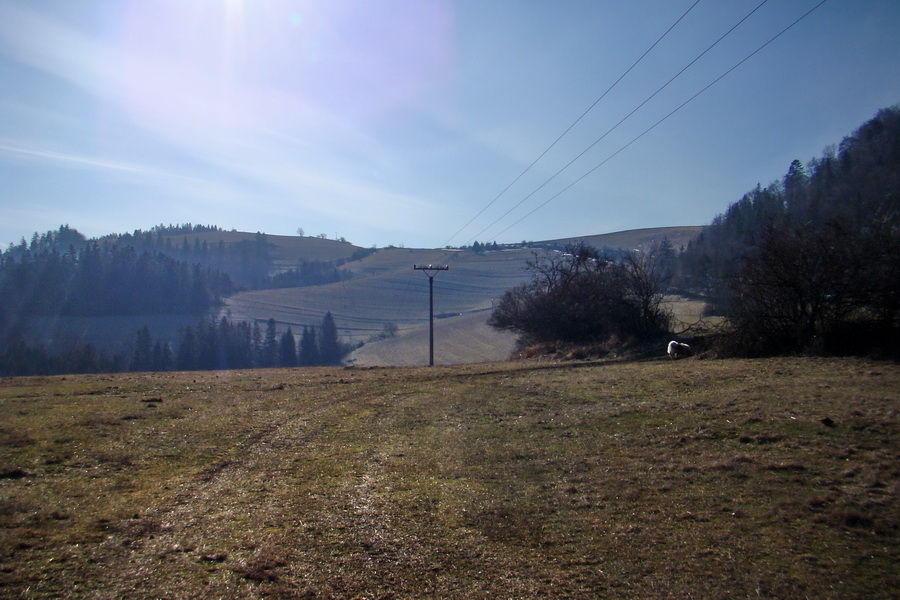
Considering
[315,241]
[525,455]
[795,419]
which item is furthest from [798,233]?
[315,241]

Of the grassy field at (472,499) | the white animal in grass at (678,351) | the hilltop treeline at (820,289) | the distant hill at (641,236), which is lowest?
the grassy field at (472,499)

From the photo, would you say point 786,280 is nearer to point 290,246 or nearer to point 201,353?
point 201,353

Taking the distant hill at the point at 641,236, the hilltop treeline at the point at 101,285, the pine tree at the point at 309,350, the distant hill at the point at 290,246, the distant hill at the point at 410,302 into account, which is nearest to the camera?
the pine tree at the point at 309,350

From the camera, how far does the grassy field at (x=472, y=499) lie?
4184 millimetres

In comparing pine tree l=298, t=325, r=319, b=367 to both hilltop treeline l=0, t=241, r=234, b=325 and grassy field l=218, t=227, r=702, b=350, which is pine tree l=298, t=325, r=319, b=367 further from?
hilltop treeline l=0, t=241, r=234, b=325

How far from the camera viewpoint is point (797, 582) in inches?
158

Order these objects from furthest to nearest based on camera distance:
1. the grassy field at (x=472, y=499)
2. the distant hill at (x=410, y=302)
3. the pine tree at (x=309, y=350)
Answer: the distant hill at (x=410, y=302)
the pine tree at (x=309, y=350)
the grassy field at (x=472, y=499)

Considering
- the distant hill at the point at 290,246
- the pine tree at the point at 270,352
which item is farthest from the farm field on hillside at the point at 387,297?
the distant hill at the point at 290,246

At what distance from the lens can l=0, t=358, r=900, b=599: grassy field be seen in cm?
418

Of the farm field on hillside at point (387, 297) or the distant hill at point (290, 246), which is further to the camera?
the distant hill at point (290, 246)

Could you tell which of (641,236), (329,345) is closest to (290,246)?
(641,236)

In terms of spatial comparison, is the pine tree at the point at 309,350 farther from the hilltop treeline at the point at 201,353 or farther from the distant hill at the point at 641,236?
the distant hill at the point at 641,236

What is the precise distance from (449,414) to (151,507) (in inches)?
226

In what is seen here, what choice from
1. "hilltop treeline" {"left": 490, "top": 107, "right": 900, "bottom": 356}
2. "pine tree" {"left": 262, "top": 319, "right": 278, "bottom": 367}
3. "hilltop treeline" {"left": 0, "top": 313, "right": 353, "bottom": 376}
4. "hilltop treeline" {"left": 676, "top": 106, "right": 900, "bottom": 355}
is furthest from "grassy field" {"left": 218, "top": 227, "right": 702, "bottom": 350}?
"hilltop treeline" {"left": 676, "top": 106, "right": 900, "bottom": 355}
